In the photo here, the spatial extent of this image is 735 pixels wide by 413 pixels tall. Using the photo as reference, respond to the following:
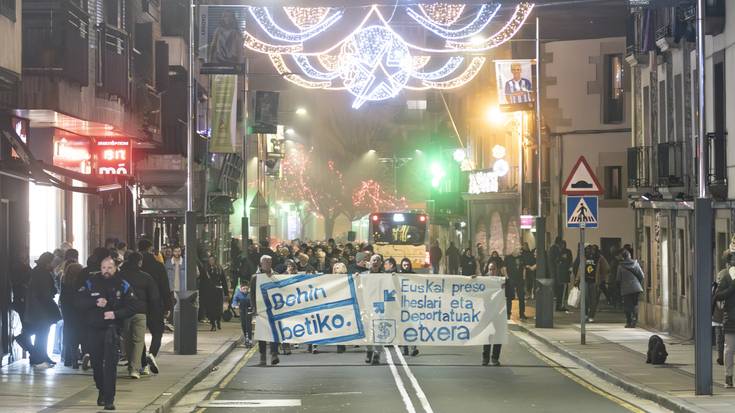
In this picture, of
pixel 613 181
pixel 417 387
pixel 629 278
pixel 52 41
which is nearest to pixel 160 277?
pixel 52 41

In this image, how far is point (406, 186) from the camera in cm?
12669

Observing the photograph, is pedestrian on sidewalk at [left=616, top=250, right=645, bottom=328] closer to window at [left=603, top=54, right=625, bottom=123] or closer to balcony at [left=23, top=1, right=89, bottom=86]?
balcony at [left=23, top=1, right=89, bottom=86]

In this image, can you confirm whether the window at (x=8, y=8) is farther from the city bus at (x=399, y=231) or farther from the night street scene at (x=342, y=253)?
the city bus at (x=399, y=231)

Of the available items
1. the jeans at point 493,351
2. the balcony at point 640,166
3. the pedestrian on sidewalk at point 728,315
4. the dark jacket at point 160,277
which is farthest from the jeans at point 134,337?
the balcony at point 640,166

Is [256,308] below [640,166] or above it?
below

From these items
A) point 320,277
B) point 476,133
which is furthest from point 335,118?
point 320,277

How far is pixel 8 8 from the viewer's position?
801 inches

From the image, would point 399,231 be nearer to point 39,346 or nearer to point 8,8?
point 39,346

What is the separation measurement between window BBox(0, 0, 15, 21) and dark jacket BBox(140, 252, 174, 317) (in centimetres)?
437

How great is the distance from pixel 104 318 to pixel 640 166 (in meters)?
20.6

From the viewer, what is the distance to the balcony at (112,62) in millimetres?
26484

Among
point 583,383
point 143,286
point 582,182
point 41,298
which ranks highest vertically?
point 582,182

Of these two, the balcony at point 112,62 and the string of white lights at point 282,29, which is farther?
the string of white lights at point 282,29

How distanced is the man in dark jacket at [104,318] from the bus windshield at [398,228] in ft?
141
